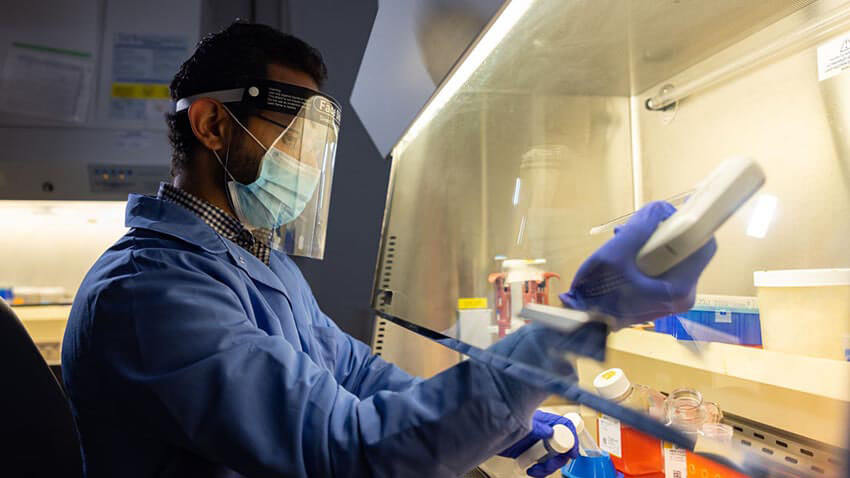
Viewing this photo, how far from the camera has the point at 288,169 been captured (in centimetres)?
116

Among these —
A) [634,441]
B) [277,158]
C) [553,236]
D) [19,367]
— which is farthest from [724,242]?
[19,367]

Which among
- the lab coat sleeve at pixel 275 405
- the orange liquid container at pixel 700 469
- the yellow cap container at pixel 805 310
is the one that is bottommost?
the orange liquid container at pixel 700 469

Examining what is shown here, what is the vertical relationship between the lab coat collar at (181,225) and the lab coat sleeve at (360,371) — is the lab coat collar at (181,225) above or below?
above

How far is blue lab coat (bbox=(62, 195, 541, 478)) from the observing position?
2.26ft

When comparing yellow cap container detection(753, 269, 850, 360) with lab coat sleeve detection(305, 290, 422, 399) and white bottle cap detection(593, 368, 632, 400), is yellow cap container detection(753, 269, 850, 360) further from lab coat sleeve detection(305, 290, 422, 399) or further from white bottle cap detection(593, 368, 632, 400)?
lab coat sleeve detection(305, 290, 422, 399)

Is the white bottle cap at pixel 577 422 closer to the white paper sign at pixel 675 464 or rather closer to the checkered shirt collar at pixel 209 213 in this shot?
the white paper sign at pixel 675 464

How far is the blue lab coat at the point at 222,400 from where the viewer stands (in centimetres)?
69

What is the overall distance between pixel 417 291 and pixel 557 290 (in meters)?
0.81

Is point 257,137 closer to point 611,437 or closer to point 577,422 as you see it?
point 577,422

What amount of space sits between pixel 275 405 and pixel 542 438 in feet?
1.49

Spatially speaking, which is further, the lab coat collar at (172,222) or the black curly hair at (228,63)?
the black curly hair at (228,63)

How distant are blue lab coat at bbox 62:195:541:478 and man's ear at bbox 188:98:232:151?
1.09 feet

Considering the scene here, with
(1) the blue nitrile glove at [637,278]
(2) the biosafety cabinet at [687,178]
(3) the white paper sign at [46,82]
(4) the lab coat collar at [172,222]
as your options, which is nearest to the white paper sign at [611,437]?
(2) the biosafety cabinet at [687,178]

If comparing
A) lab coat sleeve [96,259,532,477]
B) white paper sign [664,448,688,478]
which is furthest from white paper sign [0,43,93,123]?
white paper sign [664,448,688,478]
